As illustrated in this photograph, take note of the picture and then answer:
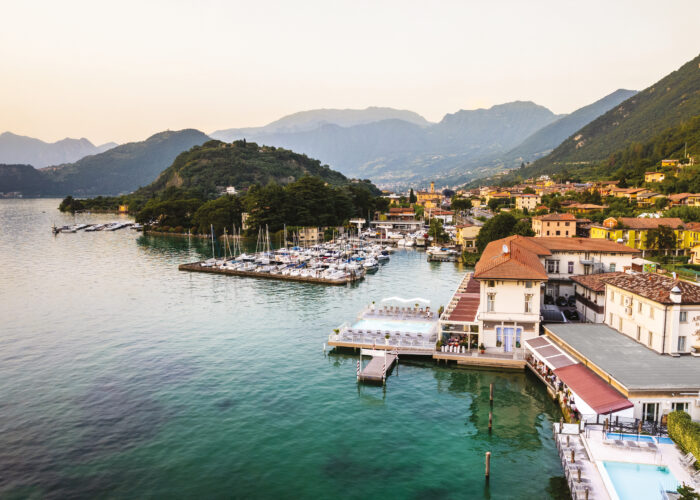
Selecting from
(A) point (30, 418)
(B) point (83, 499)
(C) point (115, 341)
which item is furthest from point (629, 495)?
(C) point (115, 341)

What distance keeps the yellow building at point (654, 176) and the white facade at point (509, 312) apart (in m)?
91.0

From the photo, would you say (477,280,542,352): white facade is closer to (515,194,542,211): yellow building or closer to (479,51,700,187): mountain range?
(515,194,542,211): yellow building

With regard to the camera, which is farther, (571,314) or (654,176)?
(654,176)

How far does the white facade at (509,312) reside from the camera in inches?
1112

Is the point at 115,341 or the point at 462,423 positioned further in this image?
the point at 115,341

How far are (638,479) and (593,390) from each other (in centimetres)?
489

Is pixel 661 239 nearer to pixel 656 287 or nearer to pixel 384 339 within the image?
pixel 656 287

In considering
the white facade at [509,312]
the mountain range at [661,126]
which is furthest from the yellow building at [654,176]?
the white facade at [509,312]

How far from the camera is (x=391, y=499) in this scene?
16.9m

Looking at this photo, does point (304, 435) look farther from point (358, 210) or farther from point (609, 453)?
point (358, 210)

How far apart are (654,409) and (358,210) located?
116148 millimetres

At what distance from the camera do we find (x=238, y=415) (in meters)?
23.8

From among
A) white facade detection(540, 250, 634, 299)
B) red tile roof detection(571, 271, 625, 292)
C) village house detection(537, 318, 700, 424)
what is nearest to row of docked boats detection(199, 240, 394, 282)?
white facade detection(540, 250, 634, 299)

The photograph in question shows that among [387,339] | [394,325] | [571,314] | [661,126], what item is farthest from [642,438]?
[661,126]
